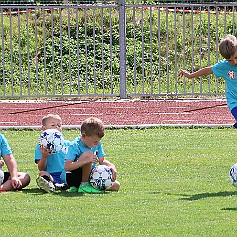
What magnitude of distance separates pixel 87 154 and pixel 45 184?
1.62ft

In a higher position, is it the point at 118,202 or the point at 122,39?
the point at 122,39

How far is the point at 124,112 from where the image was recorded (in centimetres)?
1723

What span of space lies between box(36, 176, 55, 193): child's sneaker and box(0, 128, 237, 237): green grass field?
7cm

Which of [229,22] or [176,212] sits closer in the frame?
[176,212]

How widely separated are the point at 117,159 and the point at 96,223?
155 inches

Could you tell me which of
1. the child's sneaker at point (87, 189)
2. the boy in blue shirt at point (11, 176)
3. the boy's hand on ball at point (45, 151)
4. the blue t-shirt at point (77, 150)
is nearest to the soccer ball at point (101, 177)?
the child's sneaker at point (87, 189)

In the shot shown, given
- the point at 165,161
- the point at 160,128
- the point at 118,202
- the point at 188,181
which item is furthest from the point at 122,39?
the point at 118,202

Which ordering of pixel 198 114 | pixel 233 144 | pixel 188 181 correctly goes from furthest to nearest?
1. pixel 198 114
2. pixel 233 144
3. pixel 188 181

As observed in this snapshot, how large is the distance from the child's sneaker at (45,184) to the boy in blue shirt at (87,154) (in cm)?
24

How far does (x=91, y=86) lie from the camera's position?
20.5 metres

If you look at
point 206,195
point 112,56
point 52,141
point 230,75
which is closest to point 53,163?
point 52,141

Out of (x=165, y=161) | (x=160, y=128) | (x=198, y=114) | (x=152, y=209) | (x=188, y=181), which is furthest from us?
(x=198, y=114)

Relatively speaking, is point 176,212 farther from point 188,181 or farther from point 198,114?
point 198,114

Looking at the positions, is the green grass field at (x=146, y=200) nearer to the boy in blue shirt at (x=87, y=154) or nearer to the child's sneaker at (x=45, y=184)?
the child's sneaker at (x=45, y=184)
